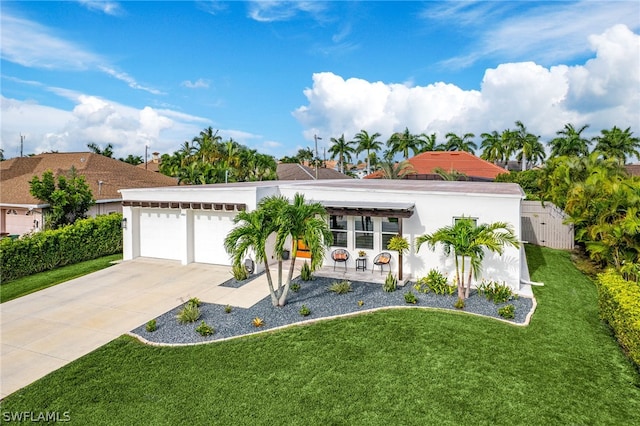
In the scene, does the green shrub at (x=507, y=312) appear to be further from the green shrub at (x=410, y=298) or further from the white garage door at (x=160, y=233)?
the white garage door at (x=160, y=233)

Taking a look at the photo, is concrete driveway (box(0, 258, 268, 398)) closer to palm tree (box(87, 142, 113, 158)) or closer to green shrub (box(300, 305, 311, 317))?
green shrub (box(300, 305, 311, 317))

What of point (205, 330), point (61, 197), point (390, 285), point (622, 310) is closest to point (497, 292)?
point (390, 285)

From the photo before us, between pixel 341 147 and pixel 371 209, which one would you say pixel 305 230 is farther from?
pixel 341 147

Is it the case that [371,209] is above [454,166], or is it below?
below

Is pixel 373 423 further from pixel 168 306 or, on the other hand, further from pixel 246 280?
pixel 246 280

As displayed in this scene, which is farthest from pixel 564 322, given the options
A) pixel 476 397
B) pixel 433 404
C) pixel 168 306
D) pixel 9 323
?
pixel 9 323

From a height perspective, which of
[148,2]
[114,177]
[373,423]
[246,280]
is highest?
[148,2]
